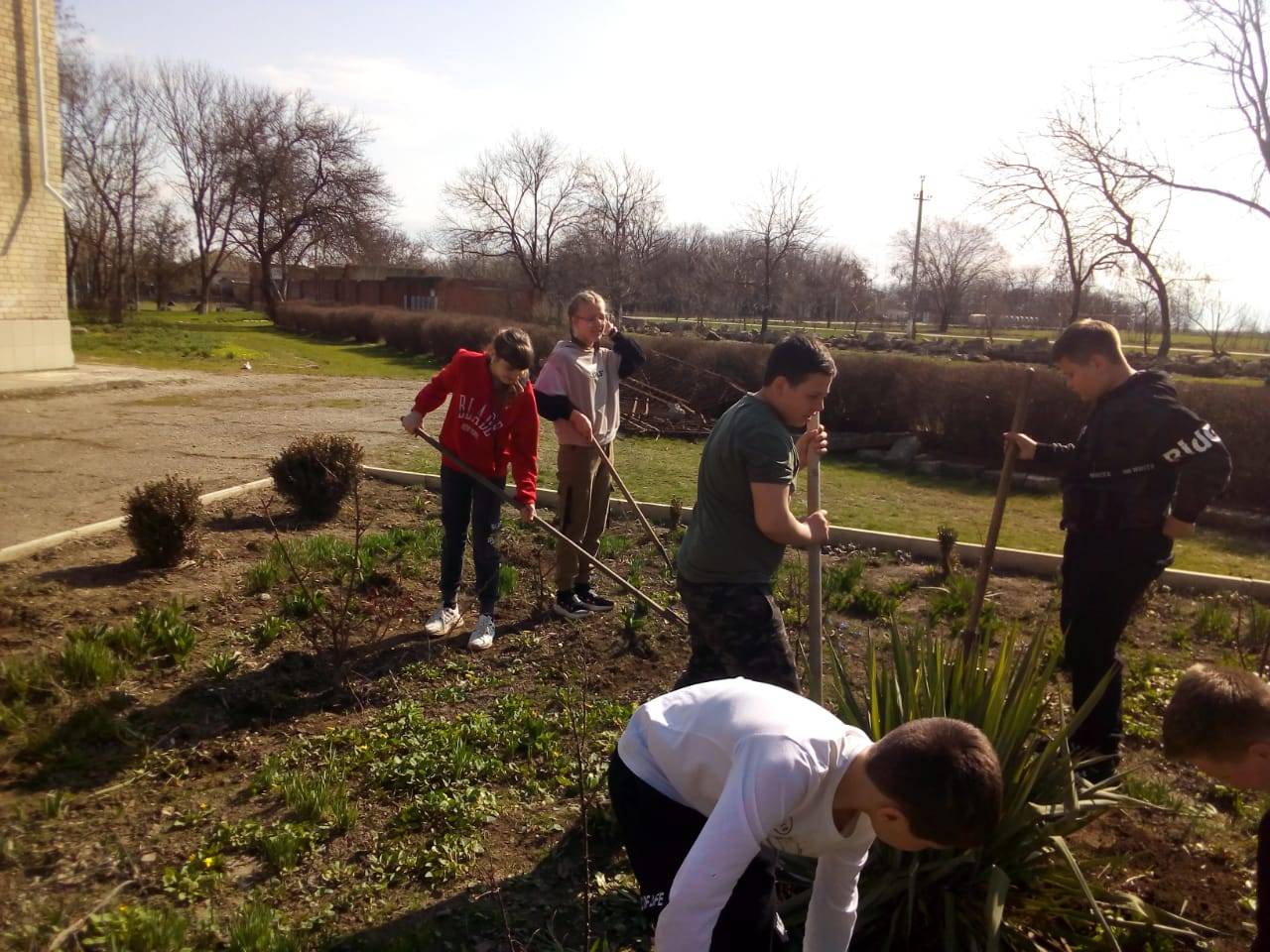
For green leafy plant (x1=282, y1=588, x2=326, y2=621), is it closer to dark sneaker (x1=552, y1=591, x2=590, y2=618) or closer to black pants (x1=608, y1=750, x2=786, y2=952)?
dark sneaker (x1=552, y1=591, x2=590, y2=618)

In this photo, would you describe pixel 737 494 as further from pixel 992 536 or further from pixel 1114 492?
pixel 1114 492

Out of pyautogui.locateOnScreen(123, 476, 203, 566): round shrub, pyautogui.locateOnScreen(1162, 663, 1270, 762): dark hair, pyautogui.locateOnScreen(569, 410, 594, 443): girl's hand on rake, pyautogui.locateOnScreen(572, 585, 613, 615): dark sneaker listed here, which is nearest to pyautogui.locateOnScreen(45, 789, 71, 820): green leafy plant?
pyautogui.locateOnScreen(123, 476, 203, 566): round shrub

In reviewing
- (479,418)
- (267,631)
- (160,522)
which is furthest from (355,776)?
(160,522)

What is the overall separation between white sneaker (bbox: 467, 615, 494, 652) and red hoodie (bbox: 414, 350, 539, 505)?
71 centimetres

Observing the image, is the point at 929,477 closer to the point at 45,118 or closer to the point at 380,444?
the point at 380,444

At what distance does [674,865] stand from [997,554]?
17.5 feet

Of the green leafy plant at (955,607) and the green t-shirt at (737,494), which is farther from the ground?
the green t-shirt at (737,494)

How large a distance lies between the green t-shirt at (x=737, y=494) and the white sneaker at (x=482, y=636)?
2.08 metres

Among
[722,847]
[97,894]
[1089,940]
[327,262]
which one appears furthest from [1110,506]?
[327,262]

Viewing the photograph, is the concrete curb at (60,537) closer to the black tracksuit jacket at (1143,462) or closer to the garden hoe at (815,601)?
the garden hoe at (815,601)

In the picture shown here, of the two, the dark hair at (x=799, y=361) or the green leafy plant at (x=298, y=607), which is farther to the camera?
the green leafy plant at (x=298, y=607)

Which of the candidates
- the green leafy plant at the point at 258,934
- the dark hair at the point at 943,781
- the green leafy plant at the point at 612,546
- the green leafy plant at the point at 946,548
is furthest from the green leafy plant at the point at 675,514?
the dark hair at the point at 943,781

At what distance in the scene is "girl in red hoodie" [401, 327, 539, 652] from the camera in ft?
16.0

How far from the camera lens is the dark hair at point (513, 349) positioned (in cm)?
478
